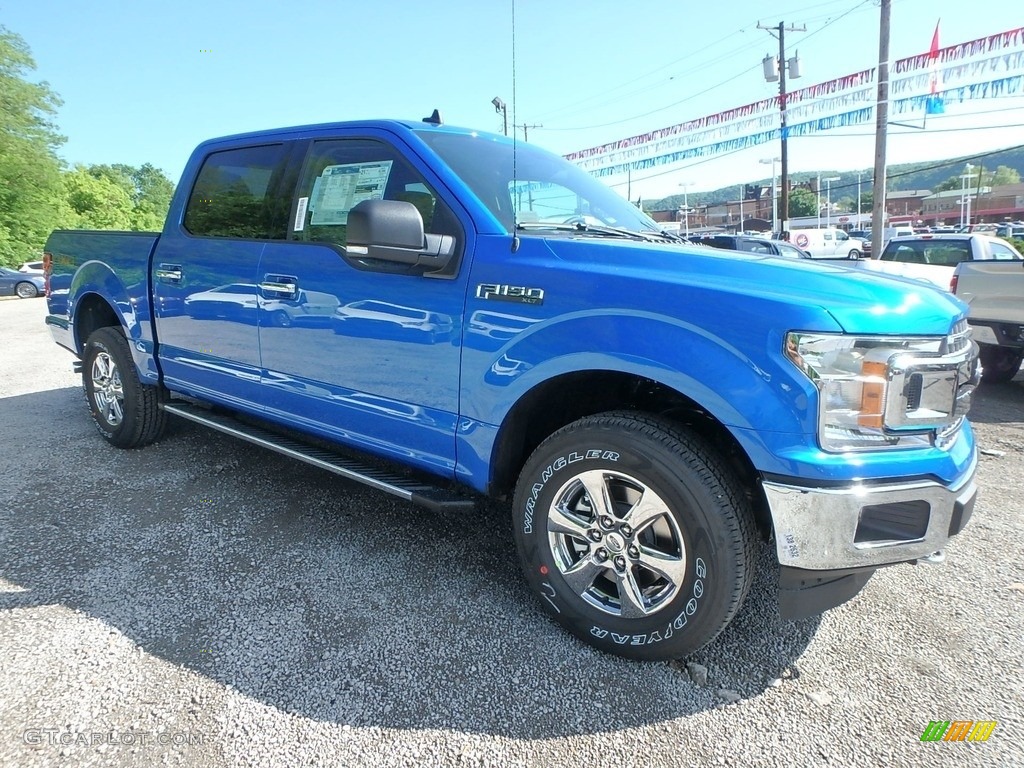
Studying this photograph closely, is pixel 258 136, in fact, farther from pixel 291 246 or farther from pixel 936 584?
pixel 936 584

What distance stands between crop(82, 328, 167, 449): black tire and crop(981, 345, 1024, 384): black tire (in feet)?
26.1

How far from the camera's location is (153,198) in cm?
→ 10769

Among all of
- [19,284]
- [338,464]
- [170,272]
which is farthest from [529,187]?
[19,284]

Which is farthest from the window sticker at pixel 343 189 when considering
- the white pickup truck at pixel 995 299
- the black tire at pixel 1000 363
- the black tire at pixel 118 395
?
the black tire at pixel 1000 363

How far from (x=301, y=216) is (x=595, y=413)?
5.97 feet

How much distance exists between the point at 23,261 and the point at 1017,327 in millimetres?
39588

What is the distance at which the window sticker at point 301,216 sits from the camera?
3.35m

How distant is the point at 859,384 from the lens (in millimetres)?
1979

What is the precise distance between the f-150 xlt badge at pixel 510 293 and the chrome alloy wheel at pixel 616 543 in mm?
664

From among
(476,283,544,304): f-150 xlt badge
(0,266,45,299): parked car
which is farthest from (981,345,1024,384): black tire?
(0,266,45,299): parked car

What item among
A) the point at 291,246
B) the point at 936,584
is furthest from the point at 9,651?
the point at 936,584

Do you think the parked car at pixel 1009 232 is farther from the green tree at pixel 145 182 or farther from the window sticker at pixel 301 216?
the green tree at pixel 145 182

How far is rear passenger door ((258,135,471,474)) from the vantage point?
108 inches

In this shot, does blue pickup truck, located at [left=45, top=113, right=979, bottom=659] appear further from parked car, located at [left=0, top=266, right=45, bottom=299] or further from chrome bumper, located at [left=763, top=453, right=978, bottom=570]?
parked car, located at [left=0, top=266, right=45, bottom=299]
